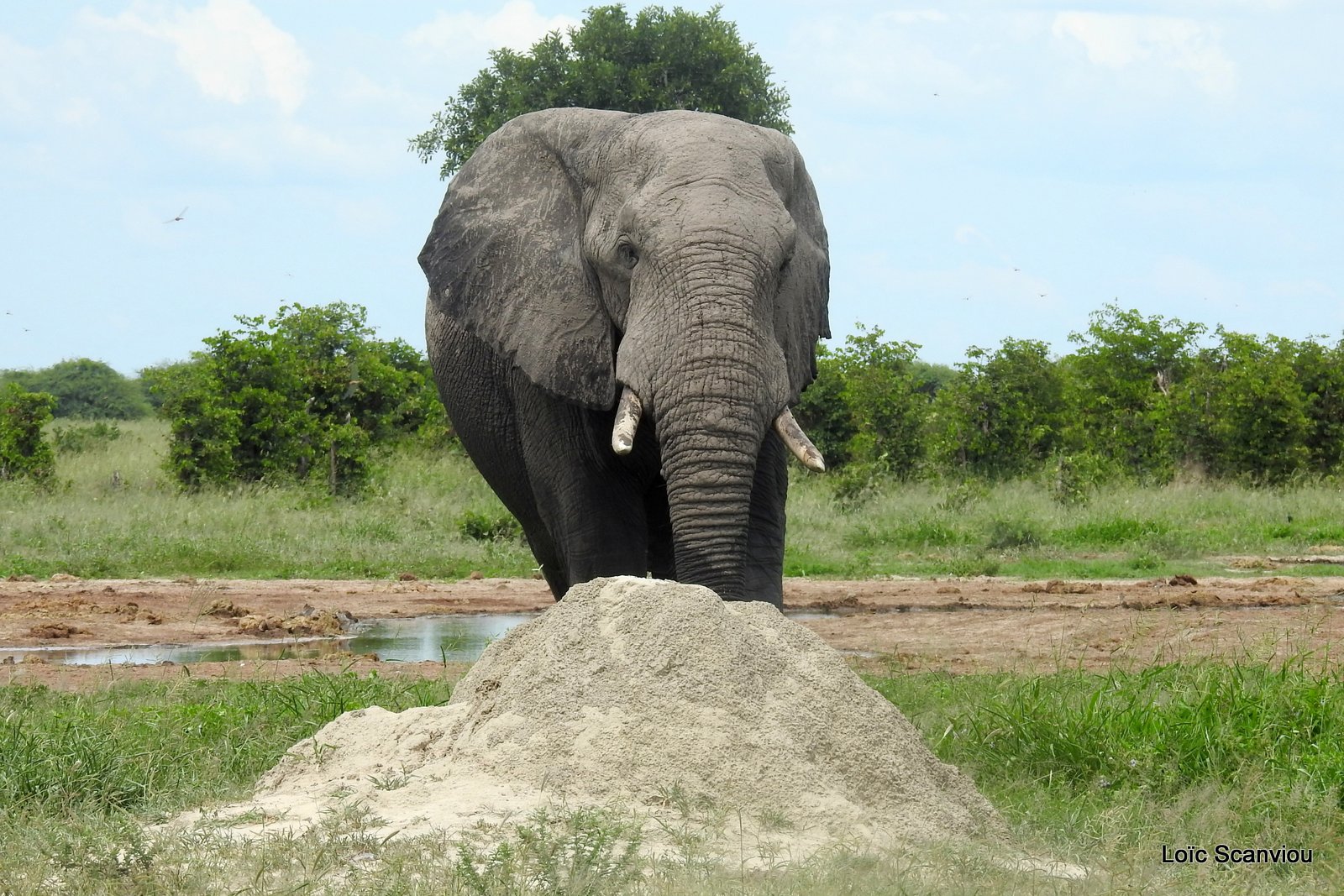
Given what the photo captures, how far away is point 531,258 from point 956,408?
1839 cm

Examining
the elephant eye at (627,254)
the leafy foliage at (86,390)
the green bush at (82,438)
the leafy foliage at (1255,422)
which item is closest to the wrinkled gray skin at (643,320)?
the elephant eye at (627,254)

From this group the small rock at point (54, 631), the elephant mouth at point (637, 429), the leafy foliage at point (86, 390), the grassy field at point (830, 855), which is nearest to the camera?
the grassy field at point (830, 855)

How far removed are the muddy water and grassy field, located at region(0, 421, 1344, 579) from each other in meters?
3.86

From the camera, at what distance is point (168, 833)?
4.38 m

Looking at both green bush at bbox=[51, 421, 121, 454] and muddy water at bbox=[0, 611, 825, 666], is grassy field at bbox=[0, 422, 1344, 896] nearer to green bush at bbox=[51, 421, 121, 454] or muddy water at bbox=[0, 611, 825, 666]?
muddy water at bbox=[0, 611, 825, 666]

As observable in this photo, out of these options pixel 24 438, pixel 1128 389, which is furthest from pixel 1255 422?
pixel 24 438

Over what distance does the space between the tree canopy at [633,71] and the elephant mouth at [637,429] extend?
24.6m

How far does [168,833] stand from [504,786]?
0.91 meters

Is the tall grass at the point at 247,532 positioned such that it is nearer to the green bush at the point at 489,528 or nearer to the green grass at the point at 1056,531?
the green bush at the point at 489,528

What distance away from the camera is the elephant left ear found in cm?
695

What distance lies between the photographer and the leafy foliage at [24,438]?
20172 millimetres

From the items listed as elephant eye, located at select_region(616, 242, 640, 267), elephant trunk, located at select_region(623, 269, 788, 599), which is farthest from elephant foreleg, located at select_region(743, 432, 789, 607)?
elephant eye, located at select_region(616, 242, 640, 267)

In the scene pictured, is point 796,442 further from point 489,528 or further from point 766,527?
point 489,528

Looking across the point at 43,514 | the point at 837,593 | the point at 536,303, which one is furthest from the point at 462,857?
the point at 43,514
